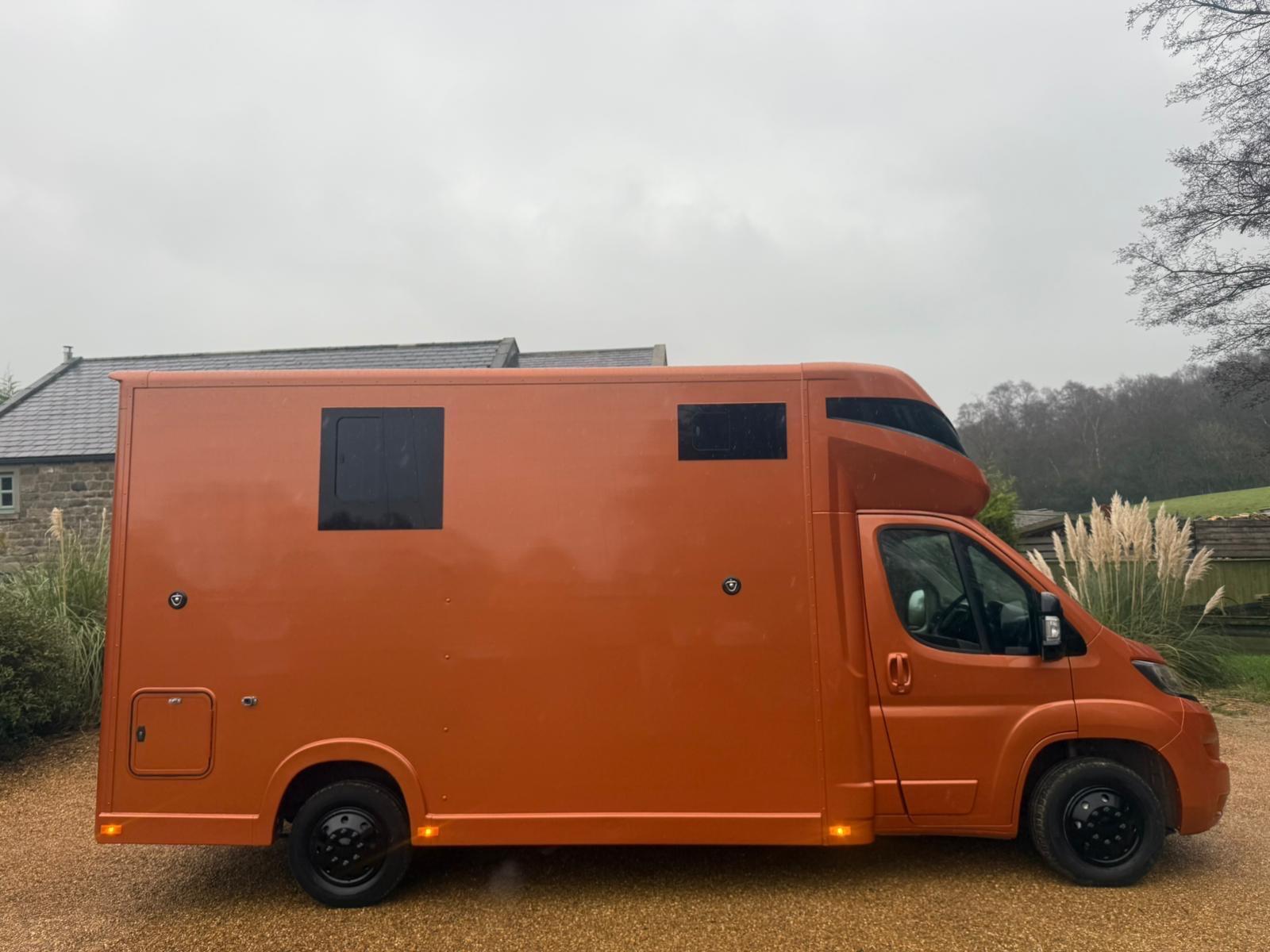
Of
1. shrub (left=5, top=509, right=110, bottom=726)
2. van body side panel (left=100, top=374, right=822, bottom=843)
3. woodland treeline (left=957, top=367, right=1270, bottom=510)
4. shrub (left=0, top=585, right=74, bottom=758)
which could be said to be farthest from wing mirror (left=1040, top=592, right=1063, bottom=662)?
woodland treeline (left=957, top=367, right=1270, bottom=510)

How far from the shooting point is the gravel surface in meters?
3.70

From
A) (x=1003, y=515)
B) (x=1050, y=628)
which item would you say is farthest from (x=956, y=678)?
(x=1003, y=515)

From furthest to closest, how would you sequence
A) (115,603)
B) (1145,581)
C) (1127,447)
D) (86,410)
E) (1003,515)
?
(1127,447)
(86,410)
(1003,515)
(1145,581)
(115,603)

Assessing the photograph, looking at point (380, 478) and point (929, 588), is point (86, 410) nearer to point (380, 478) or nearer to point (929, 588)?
point (380, 478)

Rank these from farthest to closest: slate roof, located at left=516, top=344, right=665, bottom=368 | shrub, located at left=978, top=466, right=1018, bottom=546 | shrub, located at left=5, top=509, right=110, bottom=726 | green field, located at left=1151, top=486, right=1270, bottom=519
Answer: green field, located at left=1151, top=486, right=1270, bottom=519, slate roof, located at left=516, top=344, right=665, bottom=368, shrub, located at left=978, top=466, right=1018, bottom=546, shrub, located at left=5, top=509, right=110, bottom=726

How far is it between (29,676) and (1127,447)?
128 feet

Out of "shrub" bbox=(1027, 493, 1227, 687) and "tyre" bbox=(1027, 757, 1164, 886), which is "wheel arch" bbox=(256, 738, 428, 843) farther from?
"shrub" bbox=(1027, 493, 1227, 687)

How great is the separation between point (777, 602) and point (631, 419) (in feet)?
3.87

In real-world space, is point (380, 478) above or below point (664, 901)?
above

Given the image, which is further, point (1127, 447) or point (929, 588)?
point (1127, 447)

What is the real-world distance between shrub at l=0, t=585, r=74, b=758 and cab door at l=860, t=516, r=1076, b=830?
285 inches

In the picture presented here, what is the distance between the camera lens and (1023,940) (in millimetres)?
3598

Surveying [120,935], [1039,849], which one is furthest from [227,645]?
[1039,849]

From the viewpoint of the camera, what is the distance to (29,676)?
722 centimetres
